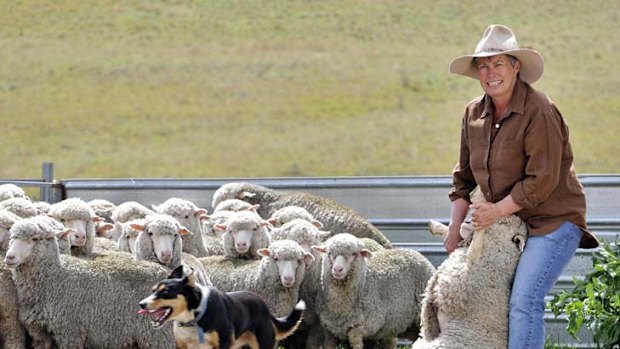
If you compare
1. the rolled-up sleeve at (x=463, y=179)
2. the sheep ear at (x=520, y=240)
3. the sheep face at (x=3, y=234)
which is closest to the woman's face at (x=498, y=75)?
the rolled-up sleeve at (x=463, y=179)

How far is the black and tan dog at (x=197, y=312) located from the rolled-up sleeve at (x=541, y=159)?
154cm

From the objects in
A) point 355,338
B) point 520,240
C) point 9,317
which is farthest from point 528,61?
point 9,317

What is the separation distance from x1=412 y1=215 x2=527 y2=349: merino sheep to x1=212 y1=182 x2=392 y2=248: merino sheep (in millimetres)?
4000

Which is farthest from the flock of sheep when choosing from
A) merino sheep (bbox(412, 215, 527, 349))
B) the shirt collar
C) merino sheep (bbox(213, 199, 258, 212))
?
the shirt collar

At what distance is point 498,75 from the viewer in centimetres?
539

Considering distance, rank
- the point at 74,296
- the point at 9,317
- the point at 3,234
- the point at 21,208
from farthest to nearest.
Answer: the point at 21,208, the point at 3,234, the point at 74,296, the point at 9,317

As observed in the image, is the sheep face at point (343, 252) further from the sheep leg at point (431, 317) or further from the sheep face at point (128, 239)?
the sheep leg at point (431, 317)

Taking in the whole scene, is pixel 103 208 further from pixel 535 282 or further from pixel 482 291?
pixel 535 282

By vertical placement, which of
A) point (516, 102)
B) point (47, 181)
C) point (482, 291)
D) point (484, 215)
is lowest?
point (47, 181)

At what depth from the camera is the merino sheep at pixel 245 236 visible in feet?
27.6

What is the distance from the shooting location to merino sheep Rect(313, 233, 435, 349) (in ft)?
26.2

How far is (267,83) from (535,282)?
1904 inches

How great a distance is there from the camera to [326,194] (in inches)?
406

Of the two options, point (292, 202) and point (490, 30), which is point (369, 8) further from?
point (490, 30)
